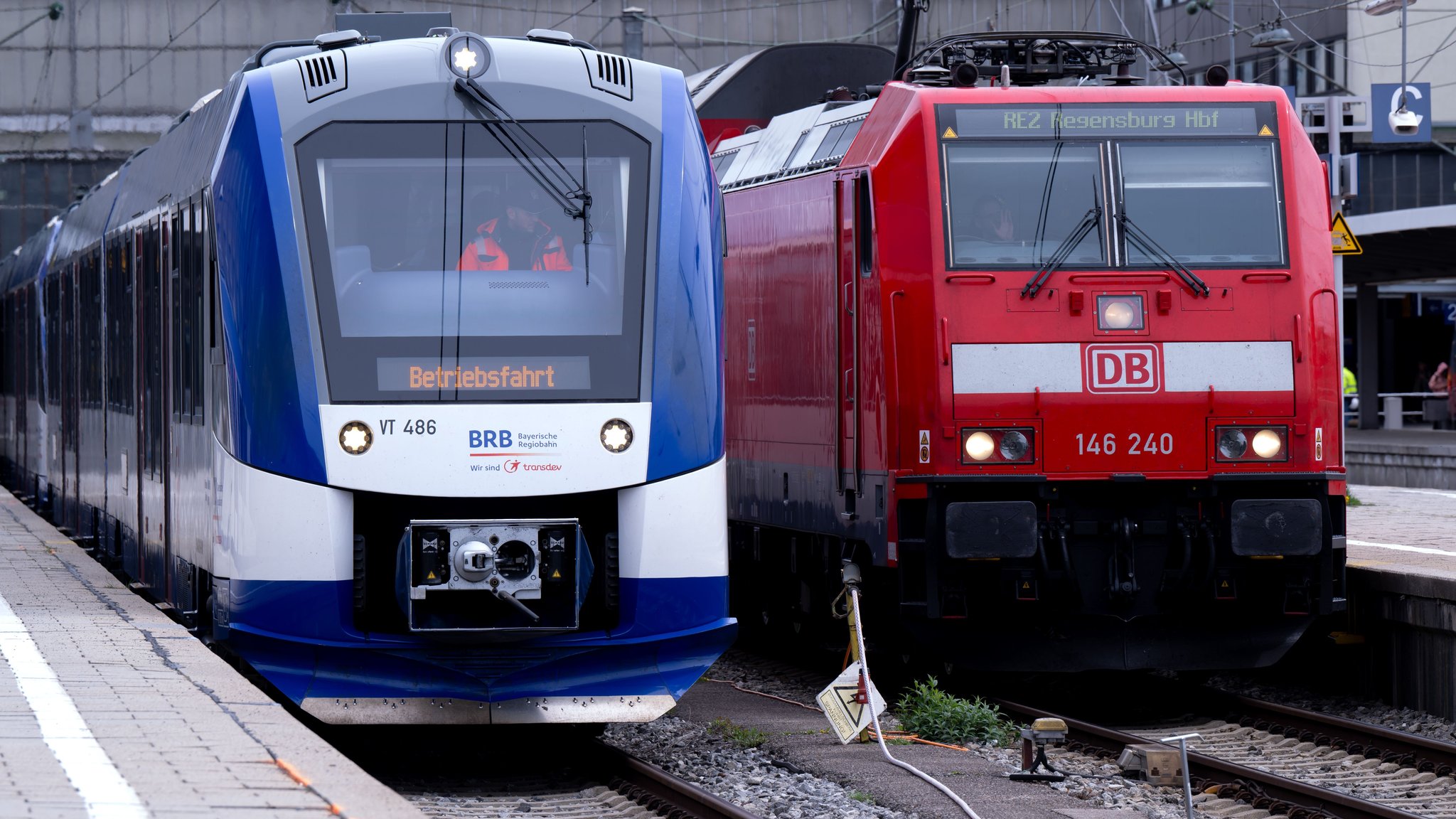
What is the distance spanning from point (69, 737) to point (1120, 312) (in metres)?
6.16

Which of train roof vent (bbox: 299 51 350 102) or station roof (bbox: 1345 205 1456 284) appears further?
station roof (bbox: 1345 205 1456 284)

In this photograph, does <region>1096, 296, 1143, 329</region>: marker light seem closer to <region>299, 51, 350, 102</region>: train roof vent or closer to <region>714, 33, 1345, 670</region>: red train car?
<region>714, 33, 1345, 670</region>: red train car

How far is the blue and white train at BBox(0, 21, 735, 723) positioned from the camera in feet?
29.7

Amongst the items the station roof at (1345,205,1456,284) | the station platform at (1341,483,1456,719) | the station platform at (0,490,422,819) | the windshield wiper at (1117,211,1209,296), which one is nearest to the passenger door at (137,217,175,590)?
the station platform at (0,490,422,819)

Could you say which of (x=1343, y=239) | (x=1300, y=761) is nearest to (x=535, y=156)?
(x=1300, y=761)

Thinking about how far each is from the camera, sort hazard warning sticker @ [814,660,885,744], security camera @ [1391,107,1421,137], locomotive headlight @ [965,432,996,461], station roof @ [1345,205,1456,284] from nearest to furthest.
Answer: hazard warning sticker @ [814,660,885,744]
locomotive headlight @ [965,432,996,461]
security camera @ [1391,107,1421,137]
station roof @ [1345,205,1456,284]

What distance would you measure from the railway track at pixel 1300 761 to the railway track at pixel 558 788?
2.40 metres

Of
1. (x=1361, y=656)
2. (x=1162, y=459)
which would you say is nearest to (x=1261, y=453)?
(x=1162, y=459)

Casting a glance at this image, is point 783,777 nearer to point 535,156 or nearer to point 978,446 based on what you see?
point 978,446

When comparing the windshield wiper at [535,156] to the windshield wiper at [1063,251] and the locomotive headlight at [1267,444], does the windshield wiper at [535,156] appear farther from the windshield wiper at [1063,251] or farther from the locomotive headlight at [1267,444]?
the locomotive headlight at [1267,444]

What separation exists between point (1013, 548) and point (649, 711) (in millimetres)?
2638

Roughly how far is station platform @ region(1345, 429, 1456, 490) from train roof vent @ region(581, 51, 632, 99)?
2002 centimetres

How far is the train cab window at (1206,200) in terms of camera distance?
1152cm

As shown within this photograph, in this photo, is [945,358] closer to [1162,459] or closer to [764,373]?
[1162,459]
